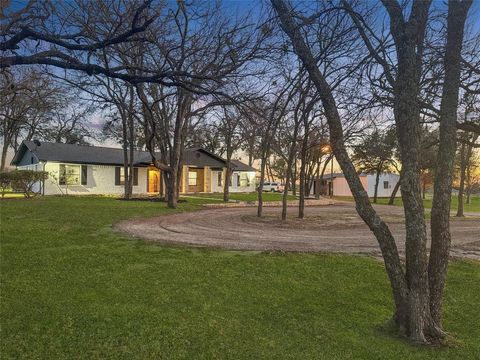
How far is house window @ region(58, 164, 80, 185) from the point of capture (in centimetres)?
2961

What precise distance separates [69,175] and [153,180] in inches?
317

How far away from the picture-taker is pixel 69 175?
30094 mm

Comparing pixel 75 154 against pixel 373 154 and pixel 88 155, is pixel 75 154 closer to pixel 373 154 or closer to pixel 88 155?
pixel 88 155

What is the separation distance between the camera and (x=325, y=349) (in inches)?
161

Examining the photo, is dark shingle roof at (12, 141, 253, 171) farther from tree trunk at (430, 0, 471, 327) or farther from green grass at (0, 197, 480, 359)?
tree trunk at (430, 0, 471, 327)

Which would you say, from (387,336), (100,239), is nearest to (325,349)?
(387,336)

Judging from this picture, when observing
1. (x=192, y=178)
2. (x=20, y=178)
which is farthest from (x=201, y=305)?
(x=192, y=178)

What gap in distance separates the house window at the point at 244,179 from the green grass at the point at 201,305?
36.9 meters

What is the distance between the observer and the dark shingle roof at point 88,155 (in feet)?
97.5

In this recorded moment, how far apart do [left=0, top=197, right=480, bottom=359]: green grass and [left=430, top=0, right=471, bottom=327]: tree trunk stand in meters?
0.67

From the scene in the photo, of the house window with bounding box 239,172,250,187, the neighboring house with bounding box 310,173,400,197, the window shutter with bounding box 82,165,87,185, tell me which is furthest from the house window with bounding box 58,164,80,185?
the neighboring house with bounding box 310,173,400,197

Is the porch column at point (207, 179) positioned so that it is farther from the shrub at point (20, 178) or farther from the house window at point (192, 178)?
the shrub at point (20, 178)

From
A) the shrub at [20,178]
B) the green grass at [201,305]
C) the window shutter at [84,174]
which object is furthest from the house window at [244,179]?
the green grass at [201,305]

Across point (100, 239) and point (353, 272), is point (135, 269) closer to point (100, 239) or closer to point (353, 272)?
point (100, 239)
